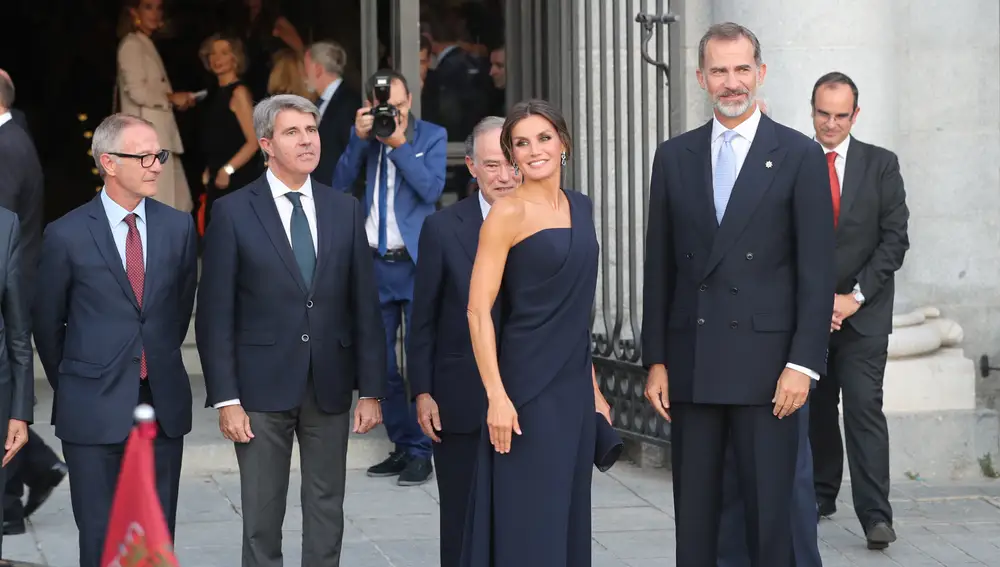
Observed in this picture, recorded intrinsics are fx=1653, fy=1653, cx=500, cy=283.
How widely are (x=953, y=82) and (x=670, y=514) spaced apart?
2986mm

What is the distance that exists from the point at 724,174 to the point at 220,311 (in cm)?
169

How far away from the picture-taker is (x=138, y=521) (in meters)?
3.69

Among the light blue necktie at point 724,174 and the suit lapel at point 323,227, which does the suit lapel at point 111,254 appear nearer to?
the suit lapel at point 323,227

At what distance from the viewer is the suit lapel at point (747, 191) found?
5.16m

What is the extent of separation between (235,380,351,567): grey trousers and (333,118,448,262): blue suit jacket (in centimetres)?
226

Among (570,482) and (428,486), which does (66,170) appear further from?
(570,482)

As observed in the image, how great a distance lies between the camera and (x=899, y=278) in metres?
8.55

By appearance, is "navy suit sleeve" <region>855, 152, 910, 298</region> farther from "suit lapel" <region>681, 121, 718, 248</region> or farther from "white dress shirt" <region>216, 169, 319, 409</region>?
"white dress shirt" <region>216, 169, 319, 409</region>

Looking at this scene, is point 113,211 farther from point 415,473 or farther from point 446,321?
point 415,473

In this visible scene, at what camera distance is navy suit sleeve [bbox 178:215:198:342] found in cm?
550

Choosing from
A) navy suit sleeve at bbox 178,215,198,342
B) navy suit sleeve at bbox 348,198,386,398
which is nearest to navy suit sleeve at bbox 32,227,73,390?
navy suit sleeve at bbox 178,215,198,342

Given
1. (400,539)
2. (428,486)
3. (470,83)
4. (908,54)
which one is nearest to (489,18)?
(470,83)

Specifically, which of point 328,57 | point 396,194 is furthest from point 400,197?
point 328,57

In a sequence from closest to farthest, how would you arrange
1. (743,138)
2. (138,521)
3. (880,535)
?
(138,521) → (743,138) → (880,535)
